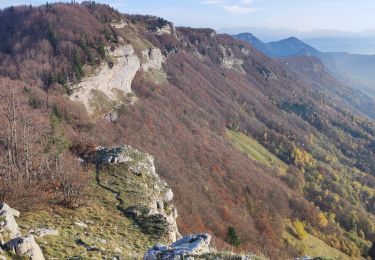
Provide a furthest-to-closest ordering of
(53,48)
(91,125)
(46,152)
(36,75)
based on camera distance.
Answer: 1. (53,48)
2. (36,75)
3. (91,125)
4. (46,152)

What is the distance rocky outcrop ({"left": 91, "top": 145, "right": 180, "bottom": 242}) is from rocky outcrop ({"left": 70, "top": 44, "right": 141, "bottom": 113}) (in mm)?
88569

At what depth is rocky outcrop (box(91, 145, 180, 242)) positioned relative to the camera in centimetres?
3228

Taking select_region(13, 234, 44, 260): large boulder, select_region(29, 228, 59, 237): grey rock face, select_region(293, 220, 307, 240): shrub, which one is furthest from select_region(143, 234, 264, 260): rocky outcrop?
select_region(293, 220, 307, 240): shrub

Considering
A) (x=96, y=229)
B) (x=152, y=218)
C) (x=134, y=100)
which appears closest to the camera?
(x=96, y=229)

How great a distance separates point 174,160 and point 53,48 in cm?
7664

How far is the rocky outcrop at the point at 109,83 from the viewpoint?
448ft

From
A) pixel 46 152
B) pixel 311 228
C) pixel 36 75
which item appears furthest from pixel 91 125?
pixel 311 228

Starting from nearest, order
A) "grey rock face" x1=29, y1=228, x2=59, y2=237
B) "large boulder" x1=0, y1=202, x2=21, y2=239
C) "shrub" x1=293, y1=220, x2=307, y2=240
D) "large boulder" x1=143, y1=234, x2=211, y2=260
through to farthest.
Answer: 1. "large boulder" x1=143, y1=234, x2=211, y2=260
2. "large boulder" x1=0, y1=202, x2=21, y2=239
3. "grey rock face" x1=29, y1=228, x2=59, y2=237
4. "shrub" x1=293, y1=220, x2=307, y2=240

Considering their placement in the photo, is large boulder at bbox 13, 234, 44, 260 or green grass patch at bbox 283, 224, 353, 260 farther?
green grass patch at bbox 283, 224, 353, 260

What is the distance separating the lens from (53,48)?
162 m

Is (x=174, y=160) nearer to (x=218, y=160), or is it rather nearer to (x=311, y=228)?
(x=218, y=160)

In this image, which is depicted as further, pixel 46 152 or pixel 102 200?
pixel 46 152

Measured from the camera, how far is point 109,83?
15725 cm

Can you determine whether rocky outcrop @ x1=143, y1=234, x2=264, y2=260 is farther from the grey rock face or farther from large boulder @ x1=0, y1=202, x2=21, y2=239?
the grey rock face
